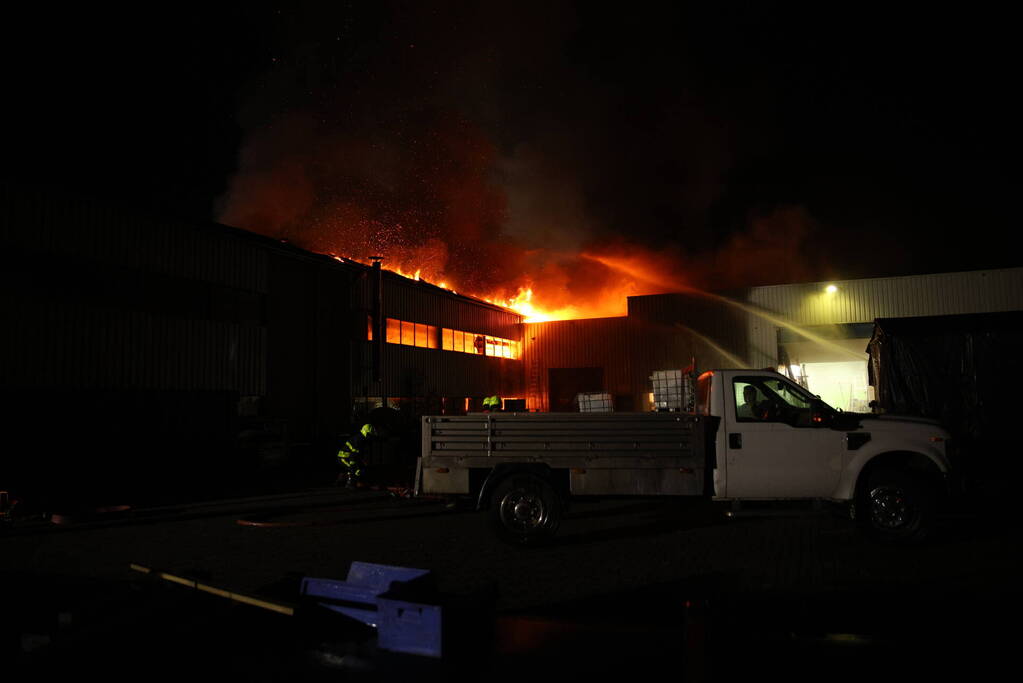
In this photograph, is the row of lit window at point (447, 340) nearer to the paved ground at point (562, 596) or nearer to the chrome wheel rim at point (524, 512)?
the paved ground at point (562, 596)

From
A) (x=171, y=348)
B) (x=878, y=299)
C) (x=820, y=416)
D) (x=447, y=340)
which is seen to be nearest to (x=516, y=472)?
(x=820, y=416)

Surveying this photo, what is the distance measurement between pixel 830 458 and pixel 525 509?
143 inches

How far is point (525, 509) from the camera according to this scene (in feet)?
27.2

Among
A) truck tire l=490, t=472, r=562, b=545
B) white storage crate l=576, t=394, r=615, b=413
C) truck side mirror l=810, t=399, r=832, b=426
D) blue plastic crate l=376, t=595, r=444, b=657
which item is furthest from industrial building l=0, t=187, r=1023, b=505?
blue plastic crate l=376, t=595, r=444, b=657

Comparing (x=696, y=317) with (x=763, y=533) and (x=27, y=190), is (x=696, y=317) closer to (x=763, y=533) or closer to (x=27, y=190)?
(x=763, y=533)

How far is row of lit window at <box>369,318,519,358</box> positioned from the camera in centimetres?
2416

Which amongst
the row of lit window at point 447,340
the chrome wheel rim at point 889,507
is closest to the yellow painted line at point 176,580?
the chrome wheel rim at point 889,507

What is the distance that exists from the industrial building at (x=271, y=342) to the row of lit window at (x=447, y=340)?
8 centimetres

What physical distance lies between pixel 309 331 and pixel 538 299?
78.7 ft

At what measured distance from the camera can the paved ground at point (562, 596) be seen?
4.41m

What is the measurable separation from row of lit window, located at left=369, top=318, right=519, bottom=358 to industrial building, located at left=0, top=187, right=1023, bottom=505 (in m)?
0.08

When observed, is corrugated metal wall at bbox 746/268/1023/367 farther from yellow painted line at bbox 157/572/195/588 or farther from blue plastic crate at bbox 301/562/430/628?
yellow painted line at bbox 157/572/195/588

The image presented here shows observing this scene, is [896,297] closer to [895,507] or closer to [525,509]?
[895,507]

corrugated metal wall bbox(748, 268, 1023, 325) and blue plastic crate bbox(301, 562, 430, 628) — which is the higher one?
corrugated metal wall bbox(748, 268, 1023, 325)
